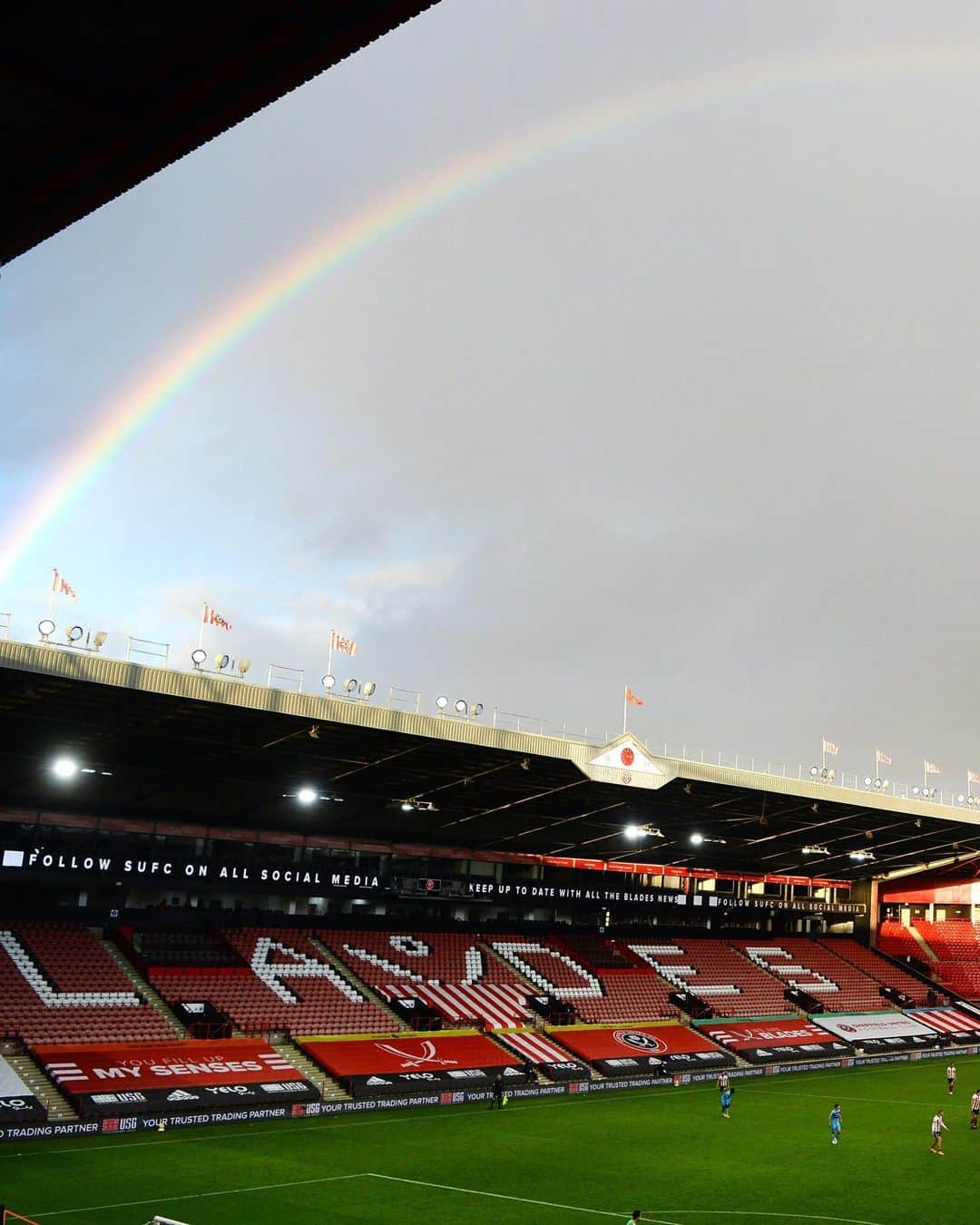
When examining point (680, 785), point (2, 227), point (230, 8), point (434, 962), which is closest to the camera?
point (230, 8)

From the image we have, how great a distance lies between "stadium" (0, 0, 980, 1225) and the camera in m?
37.9

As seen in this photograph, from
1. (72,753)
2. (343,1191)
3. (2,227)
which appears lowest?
(343,1191)

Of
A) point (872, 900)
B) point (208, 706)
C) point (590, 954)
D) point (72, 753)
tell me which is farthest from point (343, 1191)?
point (872, 900)

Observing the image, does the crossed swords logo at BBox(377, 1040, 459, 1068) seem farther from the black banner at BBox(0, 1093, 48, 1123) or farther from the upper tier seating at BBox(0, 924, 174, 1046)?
the black banner at BBox(0, 1093, 48, 1123)

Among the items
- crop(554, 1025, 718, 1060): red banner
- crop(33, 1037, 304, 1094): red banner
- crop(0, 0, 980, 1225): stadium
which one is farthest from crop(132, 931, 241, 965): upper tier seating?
crop(554, 1025, 718, 1060): red banner

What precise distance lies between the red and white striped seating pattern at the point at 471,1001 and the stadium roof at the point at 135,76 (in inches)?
2423

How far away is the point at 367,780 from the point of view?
61.5 metres

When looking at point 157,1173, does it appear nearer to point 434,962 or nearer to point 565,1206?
point 565,1206

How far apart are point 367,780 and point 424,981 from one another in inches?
542

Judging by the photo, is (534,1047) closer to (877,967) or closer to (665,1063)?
(665,1063)

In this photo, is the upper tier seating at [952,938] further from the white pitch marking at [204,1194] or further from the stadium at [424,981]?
the white pitch marking at [204,1194]

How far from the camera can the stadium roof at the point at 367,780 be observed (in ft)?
149

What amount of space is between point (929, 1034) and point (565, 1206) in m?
58.4

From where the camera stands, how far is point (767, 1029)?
242ft
